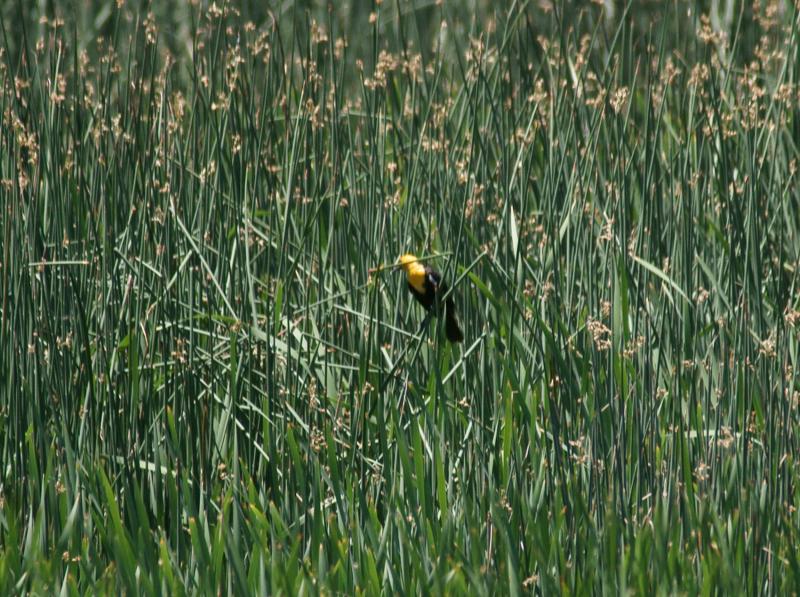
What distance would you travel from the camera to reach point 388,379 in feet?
7.30

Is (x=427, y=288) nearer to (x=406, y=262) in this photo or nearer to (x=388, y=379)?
(x=406, y=262)

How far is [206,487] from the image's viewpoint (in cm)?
217

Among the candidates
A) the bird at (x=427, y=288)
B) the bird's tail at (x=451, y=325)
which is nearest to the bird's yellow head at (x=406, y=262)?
the bird at (x=427, y=288)

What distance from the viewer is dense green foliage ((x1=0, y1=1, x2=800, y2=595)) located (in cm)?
188

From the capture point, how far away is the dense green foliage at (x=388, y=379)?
1.88 metres

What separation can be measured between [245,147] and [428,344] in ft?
2.67

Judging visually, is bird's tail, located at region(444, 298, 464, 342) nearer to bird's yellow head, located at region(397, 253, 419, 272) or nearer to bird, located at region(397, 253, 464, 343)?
bird, located at region(397, 253, 464, 343)

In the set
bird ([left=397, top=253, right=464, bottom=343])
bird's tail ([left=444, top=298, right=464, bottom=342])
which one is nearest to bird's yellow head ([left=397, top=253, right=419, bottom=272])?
bird ([left=397, top=253, right=464, bottom=343])

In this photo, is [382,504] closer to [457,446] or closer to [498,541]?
[457,446]

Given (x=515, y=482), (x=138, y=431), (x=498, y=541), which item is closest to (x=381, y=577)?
(x=498, y=541)

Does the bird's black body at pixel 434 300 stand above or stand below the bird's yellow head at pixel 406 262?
below

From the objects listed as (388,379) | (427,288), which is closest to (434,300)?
(427,288)

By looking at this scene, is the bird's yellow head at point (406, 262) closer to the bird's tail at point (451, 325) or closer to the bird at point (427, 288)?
the bird at point (427, 288)

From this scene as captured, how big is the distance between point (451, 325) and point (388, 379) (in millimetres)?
291
